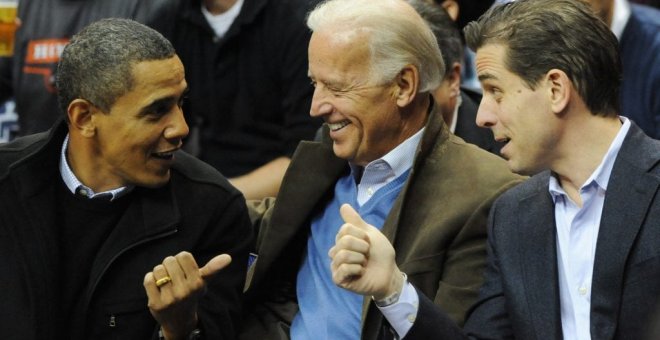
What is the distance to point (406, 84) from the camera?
144 inches

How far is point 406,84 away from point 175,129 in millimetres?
644

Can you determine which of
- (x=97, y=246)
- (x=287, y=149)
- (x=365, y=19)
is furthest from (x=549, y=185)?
(x=287, y=149)

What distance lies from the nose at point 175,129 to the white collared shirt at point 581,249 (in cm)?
106

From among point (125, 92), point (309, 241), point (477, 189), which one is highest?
point (125, 92)

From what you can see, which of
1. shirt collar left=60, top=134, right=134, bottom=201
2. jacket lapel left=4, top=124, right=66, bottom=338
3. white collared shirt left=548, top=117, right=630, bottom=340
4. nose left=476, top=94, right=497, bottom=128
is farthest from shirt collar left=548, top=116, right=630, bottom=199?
jacket lapel left=4, top=124, right=66, bottom=338

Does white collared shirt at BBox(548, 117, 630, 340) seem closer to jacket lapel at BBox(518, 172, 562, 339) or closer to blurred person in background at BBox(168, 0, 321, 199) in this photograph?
jacket lapel at BBox(518, 172, 562, 339)

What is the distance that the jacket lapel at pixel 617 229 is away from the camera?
307 centimetres

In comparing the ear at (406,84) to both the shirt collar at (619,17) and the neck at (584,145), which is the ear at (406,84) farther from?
the shirt collar at (619,17)

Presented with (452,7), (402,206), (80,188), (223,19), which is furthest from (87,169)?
(452,7)

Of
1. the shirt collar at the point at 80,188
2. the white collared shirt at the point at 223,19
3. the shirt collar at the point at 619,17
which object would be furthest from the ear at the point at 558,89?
the white collared shirt at the point at 223,19

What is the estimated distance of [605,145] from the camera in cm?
320

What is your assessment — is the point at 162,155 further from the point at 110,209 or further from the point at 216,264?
the point at 216,264

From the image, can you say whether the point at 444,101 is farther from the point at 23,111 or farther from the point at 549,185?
the point at 23,111

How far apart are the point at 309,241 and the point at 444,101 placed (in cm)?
73
